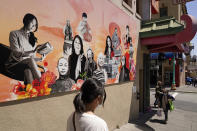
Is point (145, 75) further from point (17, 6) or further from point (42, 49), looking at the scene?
point (17, 6)

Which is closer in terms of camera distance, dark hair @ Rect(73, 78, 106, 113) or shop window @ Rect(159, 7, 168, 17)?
dark hair @ Rect(73, 78, 106, 113)

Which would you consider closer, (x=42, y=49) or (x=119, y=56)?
(x=42, y=49)

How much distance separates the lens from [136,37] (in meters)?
6.89

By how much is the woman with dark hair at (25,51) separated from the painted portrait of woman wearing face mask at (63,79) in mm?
450

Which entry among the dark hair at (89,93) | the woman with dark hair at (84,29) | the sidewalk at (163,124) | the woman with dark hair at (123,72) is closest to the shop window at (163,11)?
the sidewalk at (163,124)

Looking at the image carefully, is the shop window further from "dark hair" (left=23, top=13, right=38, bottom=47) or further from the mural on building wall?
"dark hair" (left=23, top=13, right=38, bottom=47)

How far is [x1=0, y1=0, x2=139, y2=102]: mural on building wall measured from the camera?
7.22 feet

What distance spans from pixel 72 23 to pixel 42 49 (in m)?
1.08

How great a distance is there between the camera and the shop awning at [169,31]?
5566 millimetres

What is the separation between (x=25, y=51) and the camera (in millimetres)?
2410

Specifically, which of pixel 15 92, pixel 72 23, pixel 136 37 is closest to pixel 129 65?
pixel 136 37

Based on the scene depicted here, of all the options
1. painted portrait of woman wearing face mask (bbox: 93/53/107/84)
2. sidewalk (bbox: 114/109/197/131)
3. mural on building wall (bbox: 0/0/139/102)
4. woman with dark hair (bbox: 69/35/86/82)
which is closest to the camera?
mural on building wall (bbox: 0/0/139/102)

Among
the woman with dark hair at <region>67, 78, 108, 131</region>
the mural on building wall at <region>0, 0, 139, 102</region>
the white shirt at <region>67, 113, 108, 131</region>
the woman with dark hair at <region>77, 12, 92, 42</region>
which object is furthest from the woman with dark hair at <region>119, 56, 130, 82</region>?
the white shirt at <region>67, 113, 108, 131</region>

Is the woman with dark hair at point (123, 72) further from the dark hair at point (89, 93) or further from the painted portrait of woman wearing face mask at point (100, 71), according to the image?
the dark hair at point (89, 93)
